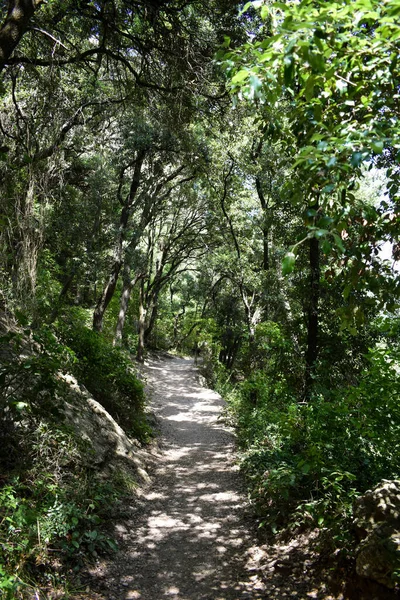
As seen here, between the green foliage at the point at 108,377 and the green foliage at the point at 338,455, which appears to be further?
the green foliage at the point at 108,377

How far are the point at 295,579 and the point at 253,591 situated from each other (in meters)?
0.42

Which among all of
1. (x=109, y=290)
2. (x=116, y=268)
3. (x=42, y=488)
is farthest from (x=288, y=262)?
(x=109, y=290)

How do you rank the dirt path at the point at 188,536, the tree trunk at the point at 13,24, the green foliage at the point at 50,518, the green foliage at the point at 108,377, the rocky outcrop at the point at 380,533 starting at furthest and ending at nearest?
the green foliage at the point at 108,377 < the dirt path at the point at 188,536 < the tree trunk at the point at 13,24 < the green foliage at the point at 50,518 < the rocky outcrop at the point at 380,533

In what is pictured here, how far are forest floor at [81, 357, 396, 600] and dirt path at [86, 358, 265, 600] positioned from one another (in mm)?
11

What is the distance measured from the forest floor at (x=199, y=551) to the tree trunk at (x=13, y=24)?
507 cm

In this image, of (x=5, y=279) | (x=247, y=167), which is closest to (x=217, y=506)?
(x=5, y=279)

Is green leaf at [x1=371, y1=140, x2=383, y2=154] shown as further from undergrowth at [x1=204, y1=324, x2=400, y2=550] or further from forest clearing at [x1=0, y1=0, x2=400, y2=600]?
undergrowth at [x1=204, y1=324, x2=400, y2=550]

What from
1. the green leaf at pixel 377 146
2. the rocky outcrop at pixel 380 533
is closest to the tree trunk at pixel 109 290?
the rocky outcrop at pixel 380 533

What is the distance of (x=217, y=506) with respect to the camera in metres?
6.02

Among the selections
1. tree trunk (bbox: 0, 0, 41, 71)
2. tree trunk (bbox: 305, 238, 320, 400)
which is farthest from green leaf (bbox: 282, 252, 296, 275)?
tree trunk (bbox: 305, 238, 320, 400)

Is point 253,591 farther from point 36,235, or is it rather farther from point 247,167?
point 247,167

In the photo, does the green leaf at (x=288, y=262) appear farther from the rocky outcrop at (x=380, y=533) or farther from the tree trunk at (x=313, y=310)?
the tree trunk at (x=313, y=310)

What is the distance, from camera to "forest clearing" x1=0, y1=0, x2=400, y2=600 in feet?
7.66

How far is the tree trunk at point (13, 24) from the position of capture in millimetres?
3734
